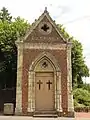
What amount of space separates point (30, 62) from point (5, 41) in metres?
8.19

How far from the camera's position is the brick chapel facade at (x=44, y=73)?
2180 centimetres

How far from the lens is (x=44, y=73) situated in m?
22.5

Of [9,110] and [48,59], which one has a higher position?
[48,59]

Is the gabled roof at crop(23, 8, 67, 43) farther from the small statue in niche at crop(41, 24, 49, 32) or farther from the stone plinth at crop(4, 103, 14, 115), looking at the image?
the stone plinth at crop(4, 103, 14, 115)

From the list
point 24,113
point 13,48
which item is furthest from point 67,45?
point 13,48

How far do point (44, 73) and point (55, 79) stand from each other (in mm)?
1027

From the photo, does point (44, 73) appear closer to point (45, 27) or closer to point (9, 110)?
point (45, 27)

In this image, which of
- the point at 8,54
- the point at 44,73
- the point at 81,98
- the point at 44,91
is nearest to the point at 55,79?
the point at 44,73

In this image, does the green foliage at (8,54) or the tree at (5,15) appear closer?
the green foliage at (8,54)

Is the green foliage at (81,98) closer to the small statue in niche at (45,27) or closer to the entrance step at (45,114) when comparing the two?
the entrance step at (45,114)

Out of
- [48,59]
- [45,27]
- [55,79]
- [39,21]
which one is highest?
[39,21]

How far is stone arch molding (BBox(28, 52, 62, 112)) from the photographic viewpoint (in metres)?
21.7

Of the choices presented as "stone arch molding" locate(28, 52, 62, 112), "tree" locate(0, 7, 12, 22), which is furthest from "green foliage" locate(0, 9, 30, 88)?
"tree" locate(0, 7, 12, 22)

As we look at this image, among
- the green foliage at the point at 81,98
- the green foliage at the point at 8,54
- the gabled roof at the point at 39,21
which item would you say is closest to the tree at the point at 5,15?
the green foliage at the point at 8,54
